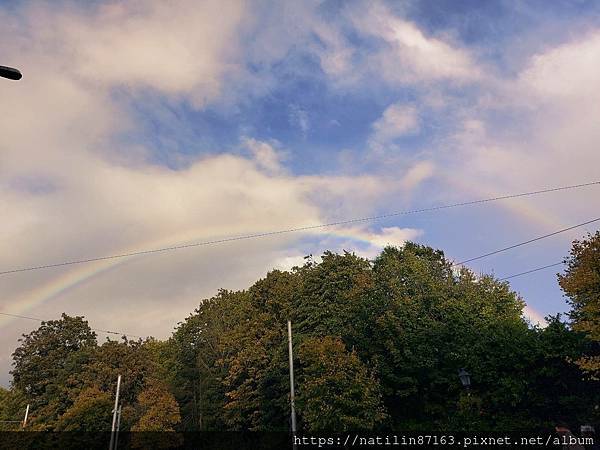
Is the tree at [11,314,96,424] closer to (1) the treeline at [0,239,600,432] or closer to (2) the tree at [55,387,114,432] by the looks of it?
(1) the treeline at [0,239,600,432]

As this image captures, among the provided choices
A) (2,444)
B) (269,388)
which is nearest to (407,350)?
(269,388)

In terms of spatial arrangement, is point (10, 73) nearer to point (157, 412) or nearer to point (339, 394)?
point (339, 394)

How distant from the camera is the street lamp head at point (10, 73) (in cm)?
848

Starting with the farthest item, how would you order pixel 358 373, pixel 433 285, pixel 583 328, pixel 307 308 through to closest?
pixel 307 308 → pixel 433 285 → pixel 358 373 → pixel 583 328

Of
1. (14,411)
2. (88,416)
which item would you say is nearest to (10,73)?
(88,416)

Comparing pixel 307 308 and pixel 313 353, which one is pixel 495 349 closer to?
pixel 313 353

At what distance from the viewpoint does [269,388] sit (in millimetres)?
47094

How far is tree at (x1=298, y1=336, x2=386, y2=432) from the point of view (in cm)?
2970

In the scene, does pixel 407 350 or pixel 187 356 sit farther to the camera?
pixel 187 356

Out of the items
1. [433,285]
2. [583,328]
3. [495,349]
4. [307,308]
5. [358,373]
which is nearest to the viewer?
[583,328]

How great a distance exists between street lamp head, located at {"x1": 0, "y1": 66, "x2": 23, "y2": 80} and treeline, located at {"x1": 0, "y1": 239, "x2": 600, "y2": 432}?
Answer: 22767 mm

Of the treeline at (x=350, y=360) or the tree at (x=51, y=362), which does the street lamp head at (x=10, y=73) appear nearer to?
the treeline at (x=350, y=360)

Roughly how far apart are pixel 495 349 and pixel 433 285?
10226mm

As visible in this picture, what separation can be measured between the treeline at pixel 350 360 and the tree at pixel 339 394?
9 centimetres
